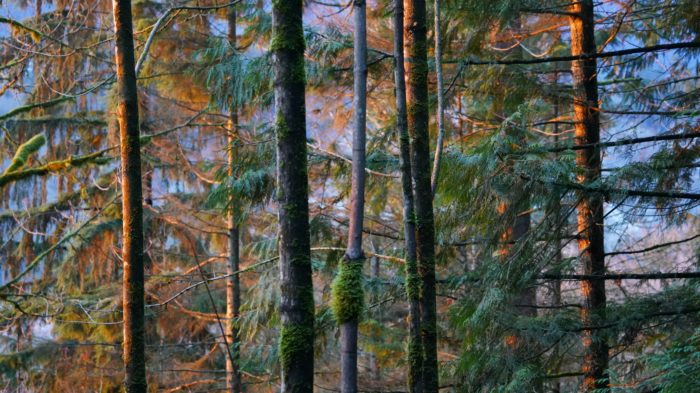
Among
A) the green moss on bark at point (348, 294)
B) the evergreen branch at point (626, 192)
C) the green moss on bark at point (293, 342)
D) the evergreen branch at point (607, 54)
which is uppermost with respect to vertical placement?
the evergreen branch at point (607, 54)

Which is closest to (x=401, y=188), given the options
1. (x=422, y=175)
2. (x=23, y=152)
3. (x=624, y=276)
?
(x=422, y=175)

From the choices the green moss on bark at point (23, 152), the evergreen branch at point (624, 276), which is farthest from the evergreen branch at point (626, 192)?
the green moss on bark at point (23, 152)

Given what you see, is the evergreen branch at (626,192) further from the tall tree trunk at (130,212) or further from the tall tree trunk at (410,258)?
the tall tree trunk at (130,212)

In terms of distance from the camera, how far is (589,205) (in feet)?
24.8

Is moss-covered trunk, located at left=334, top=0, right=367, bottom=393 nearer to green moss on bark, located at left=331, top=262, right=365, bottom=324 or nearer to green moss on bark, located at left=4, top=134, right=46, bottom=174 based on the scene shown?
green moss on bark, located at left=331, top=262, right=365, bottom=324

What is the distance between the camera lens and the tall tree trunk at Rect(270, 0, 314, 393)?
5113 mm

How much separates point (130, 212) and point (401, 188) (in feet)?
14.1

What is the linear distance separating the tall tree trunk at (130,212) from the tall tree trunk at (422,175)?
2.83 metres

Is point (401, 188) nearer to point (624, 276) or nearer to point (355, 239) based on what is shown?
point (624, 276)

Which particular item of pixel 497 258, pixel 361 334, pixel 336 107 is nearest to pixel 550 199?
pixel 497 258

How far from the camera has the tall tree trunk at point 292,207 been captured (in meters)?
5.11

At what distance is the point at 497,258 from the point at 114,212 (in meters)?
9.58

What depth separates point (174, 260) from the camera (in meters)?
15.7

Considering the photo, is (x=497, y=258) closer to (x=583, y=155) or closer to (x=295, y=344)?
(x=583, y=155)
